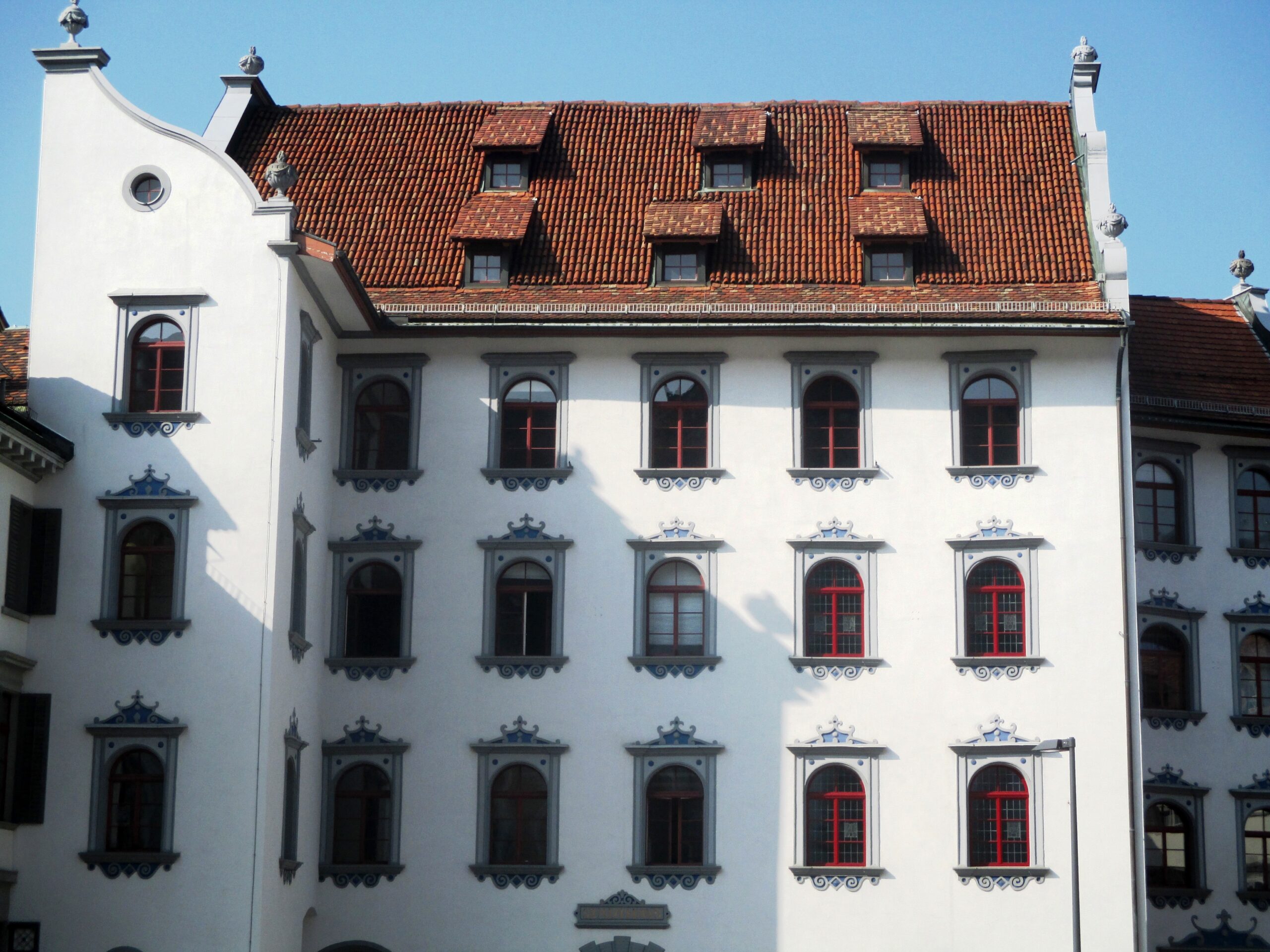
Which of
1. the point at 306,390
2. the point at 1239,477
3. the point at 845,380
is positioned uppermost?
the point at 845,380

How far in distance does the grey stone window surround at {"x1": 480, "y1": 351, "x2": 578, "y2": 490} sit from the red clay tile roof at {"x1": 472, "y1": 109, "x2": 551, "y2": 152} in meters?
5.39

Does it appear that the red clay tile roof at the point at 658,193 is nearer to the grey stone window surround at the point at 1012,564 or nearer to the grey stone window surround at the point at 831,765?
the grey stone window surround at the point at 1012,564

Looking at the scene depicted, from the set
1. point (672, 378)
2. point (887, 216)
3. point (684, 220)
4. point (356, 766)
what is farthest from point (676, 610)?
point (887, 216)

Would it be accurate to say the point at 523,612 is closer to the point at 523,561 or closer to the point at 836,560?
the point at 523,561

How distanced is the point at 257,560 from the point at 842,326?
10214mm

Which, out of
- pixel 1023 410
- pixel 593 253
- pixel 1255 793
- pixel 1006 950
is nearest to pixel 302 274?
pixel 593 253

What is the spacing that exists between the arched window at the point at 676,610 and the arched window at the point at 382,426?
4.79 meters

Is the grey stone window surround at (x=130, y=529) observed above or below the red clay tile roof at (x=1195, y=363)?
below

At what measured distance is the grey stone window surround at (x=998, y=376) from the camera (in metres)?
32.3

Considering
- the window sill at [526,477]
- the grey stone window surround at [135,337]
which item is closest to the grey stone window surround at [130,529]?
the grey stone window surround at [135,337]

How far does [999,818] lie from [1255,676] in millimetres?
6909

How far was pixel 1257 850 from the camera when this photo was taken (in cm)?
3472

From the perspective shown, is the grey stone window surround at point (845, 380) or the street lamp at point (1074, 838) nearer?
the street lamp at point (1074, 838)

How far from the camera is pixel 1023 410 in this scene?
3266 cm
